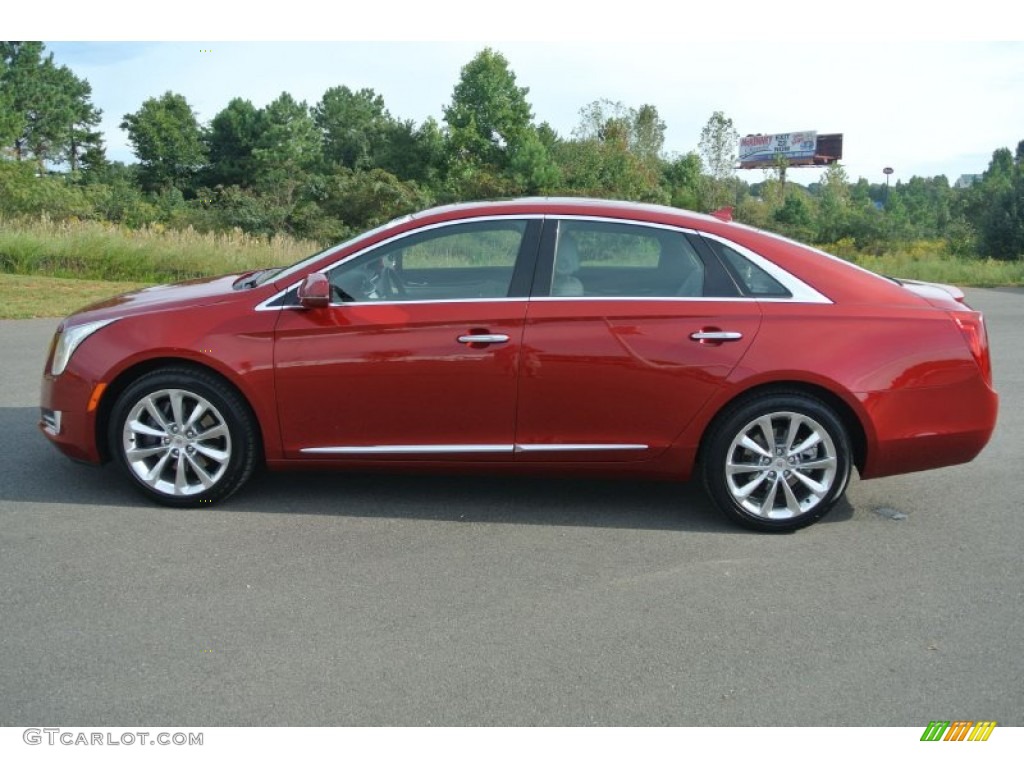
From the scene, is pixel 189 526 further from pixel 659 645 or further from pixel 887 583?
pixel 887 583

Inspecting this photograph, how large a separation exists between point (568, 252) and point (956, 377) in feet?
6.87

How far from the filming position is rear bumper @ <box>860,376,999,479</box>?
4945 mm

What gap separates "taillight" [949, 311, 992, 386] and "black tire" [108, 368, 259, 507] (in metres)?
3.73

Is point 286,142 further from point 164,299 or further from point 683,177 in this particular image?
point 164,299

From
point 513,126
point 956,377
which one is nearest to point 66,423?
point 956,377

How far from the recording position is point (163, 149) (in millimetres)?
59281

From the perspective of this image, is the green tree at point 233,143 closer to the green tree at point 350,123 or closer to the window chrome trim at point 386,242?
the green tree at point 350,123

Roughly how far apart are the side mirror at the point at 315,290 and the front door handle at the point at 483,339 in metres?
0.72

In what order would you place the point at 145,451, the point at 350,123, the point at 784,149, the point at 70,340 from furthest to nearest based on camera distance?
the point at 784,149, the point at 350,123, the point at 70,340, the point at 145,451

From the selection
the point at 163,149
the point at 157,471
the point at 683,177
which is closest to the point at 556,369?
the point at 157,471

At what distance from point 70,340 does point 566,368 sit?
2.68 m

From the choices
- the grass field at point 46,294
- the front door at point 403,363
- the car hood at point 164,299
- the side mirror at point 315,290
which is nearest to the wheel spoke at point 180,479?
the front door at point 403,363
